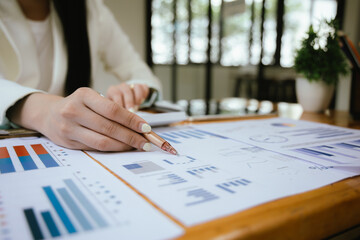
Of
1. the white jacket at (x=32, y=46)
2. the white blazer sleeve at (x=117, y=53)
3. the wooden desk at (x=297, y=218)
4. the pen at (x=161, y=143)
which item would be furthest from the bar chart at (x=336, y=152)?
the white blazer sleeve at (x=117, y=53)

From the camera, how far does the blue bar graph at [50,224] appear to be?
0.24m

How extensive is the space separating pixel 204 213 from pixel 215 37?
5.43 m

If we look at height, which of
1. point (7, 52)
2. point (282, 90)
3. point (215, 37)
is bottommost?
point (282, 90)

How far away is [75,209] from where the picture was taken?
0.91 ft

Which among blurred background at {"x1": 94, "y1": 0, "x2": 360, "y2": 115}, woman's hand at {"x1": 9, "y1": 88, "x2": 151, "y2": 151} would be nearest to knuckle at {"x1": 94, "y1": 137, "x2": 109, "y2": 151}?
woman's hand at {"x1": 9, "y1": 88, "x2": 151, "y2": 151}

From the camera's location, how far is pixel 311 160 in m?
0.46

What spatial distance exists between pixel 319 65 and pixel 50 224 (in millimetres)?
Answer: 1041

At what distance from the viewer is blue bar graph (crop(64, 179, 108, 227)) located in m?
0.26

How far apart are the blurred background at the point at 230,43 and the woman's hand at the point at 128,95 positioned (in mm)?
3055

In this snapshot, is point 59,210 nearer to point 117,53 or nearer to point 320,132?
point 320,132

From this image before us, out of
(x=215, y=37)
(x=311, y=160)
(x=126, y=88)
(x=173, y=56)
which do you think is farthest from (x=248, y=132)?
(x=215, y=37)

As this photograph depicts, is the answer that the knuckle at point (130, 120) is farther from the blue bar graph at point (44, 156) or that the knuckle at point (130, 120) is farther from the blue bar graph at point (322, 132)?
the blue bar graph at point (322, 132)

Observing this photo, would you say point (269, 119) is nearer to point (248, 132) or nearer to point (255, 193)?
point (248, 132)

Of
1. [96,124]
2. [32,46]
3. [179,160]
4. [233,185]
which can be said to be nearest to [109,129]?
[96,124]
